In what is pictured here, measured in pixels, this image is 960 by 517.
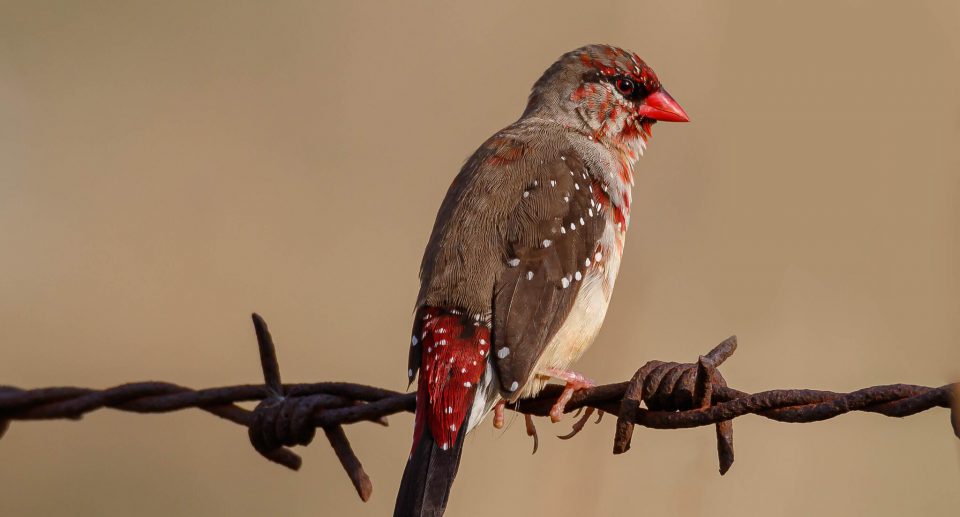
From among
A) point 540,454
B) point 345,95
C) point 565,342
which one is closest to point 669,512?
point 540,454

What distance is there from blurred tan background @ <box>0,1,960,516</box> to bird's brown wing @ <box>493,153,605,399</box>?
104cm

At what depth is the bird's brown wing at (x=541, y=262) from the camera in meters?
3.28

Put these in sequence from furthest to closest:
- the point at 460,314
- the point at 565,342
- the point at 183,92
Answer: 1. the point at 183,92
2. the point at 565,342
3. the point at 460,314

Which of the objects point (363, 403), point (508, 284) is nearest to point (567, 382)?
point (508, 284)

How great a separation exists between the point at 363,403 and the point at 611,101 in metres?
2.28

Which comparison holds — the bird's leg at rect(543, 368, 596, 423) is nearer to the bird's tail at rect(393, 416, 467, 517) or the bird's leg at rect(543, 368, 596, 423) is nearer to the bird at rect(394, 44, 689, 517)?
the bird at rect(394, 44, 689, 517)

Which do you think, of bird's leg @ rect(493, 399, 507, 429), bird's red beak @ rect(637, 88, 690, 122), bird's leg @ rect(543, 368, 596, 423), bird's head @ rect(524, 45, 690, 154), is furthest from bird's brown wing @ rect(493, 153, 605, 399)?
bird's red beak @ rect(637, 88, 690, 122)

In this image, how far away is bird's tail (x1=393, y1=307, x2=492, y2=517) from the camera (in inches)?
112

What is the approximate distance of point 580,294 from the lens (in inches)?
144

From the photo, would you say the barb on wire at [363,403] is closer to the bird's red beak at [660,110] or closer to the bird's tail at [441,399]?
the bird's tail at [441,399]

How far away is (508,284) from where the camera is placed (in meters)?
3.42

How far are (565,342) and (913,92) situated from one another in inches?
125

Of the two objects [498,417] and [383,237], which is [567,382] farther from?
[383,237]

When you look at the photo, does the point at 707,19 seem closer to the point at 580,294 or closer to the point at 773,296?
the point at 773,296
